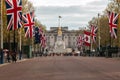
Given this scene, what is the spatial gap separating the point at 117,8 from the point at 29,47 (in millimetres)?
18418

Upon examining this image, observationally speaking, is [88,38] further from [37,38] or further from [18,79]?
[18,79]

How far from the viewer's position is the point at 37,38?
85.1 m

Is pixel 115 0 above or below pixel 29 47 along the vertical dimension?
above

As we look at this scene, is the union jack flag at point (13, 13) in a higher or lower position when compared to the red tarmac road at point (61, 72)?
higher

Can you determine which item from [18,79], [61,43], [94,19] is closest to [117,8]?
[94,19]

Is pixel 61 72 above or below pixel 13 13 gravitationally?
below

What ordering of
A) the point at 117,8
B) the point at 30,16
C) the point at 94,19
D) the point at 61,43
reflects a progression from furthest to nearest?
the point at 61,43, the point at 94,19, the point at 117,8, the point at 30,16

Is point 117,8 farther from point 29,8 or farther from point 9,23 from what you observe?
point 9,23

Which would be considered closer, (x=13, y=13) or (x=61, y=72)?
(x=61, y=72)

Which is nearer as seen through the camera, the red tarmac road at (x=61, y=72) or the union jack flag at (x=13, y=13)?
the red tarmac road at (x=61, y=72)

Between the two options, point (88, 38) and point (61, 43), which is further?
point (61, 43)

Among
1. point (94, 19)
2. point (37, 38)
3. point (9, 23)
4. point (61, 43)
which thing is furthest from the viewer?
point (61, 43)

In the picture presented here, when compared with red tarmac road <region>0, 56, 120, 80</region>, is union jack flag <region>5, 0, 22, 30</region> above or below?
above

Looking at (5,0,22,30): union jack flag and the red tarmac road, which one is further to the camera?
(5,0,22,30): union jack flag
